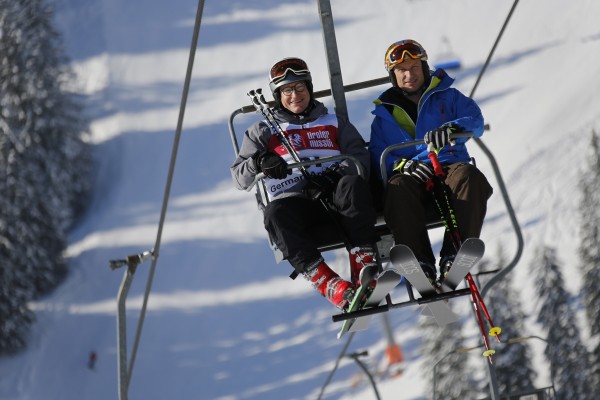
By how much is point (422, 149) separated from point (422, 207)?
Answer: 47 cm

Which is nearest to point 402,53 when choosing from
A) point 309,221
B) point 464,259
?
point 309,221

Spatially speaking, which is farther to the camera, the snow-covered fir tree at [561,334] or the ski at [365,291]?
the snow-covered fir tree at [561,334]

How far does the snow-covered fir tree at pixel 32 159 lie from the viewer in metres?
40.5

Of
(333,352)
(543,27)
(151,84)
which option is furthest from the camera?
(151,84)

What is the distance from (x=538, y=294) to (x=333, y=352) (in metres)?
9.00

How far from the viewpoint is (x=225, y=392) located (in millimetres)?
39125

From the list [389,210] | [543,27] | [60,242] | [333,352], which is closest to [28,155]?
[60,242]

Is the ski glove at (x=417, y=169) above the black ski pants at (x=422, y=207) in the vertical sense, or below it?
above

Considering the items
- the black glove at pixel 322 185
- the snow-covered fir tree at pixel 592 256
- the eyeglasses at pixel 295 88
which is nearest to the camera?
the black glove at pixel 322 185

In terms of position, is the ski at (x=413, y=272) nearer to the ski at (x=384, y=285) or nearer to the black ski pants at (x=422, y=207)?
the ski at (x=384, y=285)

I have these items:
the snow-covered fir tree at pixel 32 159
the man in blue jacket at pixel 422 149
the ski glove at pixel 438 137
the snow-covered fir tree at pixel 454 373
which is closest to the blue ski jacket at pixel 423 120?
the man in blue jacket at pixel 422 149

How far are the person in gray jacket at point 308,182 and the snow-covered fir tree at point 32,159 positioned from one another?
1325 inches

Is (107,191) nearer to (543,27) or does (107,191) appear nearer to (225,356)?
(225,356)

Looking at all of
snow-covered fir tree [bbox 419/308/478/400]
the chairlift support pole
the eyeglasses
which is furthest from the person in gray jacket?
snow-covered fir tree [bbox 419/308/478/400]
